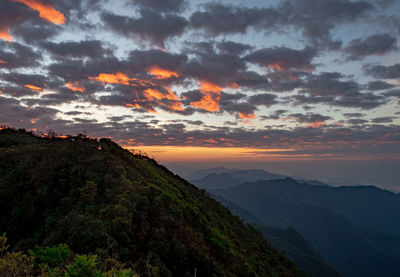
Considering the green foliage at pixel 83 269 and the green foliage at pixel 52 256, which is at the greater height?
the green foliage at pixel 83 269

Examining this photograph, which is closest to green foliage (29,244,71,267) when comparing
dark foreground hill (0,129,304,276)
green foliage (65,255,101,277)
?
dark foreground hill (0,129,304,276)

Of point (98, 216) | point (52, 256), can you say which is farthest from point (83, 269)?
point (98, 216)

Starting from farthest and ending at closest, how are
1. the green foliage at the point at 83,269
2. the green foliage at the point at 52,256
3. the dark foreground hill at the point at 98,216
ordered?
the dark foreground hill at the point at 98,216, the green foliage at the point at 52,256, the green foliage at the point at 83,269

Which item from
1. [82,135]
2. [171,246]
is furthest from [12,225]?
[82,135]

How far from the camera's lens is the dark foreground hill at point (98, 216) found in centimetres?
1095

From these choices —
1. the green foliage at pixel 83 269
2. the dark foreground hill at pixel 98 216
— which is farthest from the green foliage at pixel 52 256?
the green foliage at pixel 83 269

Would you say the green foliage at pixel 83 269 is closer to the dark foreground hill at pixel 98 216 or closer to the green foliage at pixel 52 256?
the green foliage at pixel 52 256

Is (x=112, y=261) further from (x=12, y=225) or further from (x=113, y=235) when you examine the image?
(x=12, y=225)

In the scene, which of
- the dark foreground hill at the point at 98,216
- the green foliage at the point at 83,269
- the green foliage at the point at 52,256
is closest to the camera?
the green foliage at the point at 83,269

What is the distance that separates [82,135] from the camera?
2823 centimetres

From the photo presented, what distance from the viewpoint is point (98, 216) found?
12.3m

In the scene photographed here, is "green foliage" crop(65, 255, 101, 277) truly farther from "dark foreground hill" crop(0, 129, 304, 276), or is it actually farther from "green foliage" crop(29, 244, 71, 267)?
"dark foreground hill" crop(0, 129, 304, 276)

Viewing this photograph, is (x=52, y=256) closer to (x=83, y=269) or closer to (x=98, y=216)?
(x=83, y=269)

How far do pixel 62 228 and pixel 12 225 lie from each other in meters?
5.22
